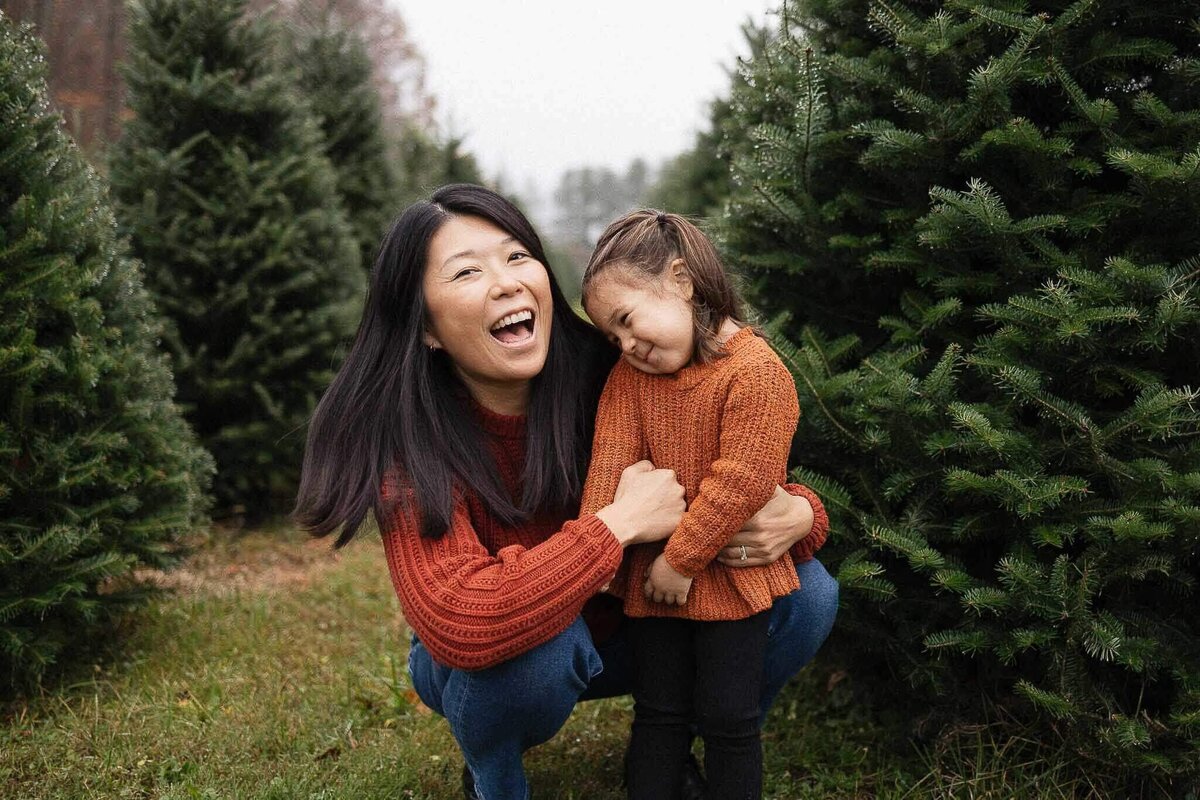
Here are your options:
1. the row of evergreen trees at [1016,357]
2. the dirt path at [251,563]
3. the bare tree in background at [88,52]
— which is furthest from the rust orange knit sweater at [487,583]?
the bare tree in background at [88,52]

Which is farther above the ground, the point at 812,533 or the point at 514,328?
the point at 514,328

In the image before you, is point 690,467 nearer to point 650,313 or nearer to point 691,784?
point 650,313

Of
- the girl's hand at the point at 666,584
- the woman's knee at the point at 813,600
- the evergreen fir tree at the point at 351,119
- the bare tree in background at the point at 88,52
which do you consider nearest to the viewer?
the girl's hand at the point at 666,584

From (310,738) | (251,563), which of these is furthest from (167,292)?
(310,738)

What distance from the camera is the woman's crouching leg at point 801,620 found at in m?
2.26

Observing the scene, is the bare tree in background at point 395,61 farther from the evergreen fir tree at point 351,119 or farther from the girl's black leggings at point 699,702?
the girl's black leggings at point 699,702

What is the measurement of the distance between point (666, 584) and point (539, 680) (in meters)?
0.36

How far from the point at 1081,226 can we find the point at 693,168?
6544 mm

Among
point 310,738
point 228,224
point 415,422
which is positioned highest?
point 228,224

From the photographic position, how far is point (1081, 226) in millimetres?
2199

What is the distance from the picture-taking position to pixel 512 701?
2043mm

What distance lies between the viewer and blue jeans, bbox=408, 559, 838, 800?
2.03 metres

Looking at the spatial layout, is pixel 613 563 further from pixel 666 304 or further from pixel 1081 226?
pixel 1081 226

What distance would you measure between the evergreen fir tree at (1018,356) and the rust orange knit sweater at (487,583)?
77 cm
